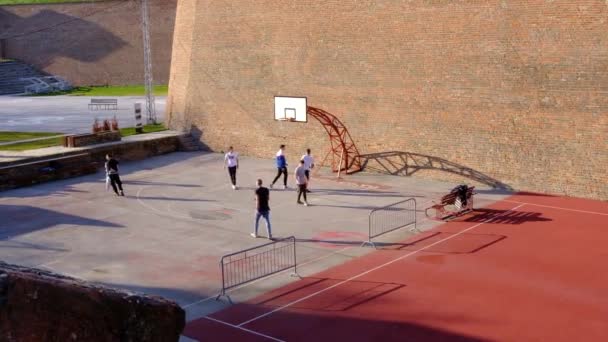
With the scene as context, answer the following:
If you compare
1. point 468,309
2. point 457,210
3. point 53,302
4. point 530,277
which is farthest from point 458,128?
point 53,302

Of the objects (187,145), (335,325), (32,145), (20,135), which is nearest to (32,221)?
(32,145)

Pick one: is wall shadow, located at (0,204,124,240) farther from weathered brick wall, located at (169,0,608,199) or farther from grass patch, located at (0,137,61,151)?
weathered brick wall, located at (169,0,608,199)

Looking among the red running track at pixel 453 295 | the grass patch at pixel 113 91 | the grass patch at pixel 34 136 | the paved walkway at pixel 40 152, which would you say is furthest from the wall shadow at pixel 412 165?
the grass patch at pixel 113 91

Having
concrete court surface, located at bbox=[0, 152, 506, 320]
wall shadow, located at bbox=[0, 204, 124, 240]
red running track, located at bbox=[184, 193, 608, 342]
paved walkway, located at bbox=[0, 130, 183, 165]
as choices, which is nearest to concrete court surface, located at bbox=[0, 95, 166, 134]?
paved walkway, located at bbox=[0, 130, 183, 165]

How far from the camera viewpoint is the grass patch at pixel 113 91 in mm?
51844

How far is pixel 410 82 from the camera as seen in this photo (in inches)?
986

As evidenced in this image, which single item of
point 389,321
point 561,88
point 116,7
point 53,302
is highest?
point 116,7

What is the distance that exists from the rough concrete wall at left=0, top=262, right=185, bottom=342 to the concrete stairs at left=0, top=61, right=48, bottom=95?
54455 mm

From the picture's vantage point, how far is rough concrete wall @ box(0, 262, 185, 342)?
492cm

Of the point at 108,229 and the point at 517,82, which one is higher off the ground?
the point at 517,82

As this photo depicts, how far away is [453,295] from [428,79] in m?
12.0

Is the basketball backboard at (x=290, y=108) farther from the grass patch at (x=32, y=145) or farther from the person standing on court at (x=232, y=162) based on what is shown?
the grass patch at (x=32, y=145)

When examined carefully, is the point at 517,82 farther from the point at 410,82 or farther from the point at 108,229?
the point at 108,229

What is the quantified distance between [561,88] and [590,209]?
3733 millimetres
